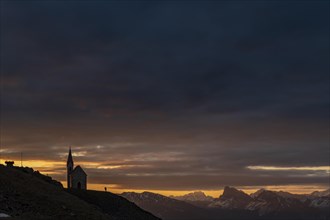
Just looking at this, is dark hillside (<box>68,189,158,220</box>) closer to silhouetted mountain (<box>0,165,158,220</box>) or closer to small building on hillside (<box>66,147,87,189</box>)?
silhouetted mountain (<box>0,165,158,220</box>)

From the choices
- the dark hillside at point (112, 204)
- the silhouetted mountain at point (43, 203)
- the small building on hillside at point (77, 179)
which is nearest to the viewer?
the silhouetted mountain at point (43, 203)

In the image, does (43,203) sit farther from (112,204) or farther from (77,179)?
(77,179)

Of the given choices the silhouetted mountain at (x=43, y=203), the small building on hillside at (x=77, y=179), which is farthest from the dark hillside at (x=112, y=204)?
the small building on hillside at (x=77, y=179)

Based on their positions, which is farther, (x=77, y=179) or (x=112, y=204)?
(x=77, y=179)

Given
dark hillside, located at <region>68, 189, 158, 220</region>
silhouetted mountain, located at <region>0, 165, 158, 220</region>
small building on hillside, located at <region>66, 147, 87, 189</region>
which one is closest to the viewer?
silhouetted mountain, located at <region>0, 165, 158, 220</region>

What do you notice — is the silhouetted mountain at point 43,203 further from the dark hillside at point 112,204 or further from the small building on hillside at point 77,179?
the small building on hillside at point 77,179

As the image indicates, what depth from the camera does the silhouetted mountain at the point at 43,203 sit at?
82306 mm

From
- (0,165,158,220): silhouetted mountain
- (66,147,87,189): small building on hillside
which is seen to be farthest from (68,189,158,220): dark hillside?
(66,147,87,189): small building on hillside

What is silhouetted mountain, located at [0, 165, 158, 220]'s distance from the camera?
82.3m

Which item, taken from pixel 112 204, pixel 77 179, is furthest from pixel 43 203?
pixel 77 179

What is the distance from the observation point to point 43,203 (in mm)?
89875

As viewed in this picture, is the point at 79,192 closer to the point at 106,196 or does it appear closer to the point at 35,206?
the point at 106,196

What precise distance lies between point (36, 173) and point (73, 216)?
51722 mm

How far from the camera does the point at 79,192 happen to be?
429 ft
